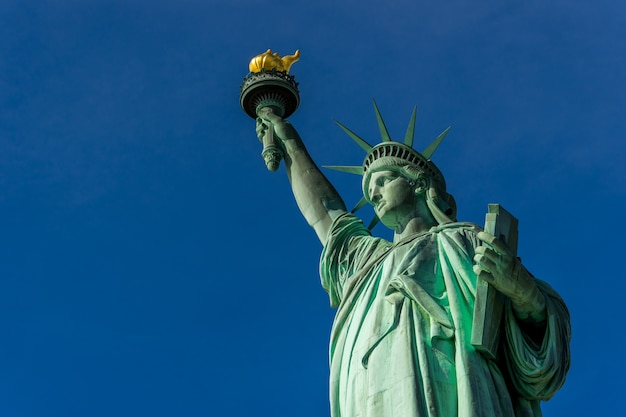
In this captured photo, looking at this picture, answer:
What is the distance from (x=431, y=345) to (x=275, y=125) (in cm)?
536

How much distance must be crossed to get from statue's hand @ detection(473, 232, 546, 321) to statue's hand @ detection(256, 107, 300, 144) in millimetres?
5145

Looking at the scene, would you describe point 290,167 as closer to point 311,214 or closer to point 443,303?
point 311,214

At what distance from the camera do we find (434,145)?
16.1m

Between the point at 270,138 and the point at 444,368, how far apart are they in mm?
5506

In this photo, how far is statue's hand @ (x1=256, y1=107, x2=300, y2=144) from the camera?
1767 cm

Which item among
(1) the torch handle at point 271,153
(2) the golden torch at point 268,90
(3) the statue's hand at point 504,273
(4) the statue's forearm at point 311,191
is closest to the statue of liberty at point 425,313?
(3) the statue's hand at point 504,273

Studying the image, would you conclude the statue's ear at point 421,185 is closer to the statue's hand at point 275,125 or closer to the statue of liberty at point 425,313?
the statue of liberty at point 425,313

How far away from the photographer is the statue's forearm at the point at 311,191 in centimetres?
1648

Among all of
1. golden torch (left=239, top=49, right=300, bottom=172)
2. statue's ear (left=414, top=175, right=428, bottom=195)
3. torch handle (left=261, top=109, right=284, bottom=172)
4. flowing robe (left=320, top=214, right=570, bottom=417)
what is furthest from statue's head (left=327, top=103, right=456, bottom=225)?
golden torch (left=239, top=49, right=300, bottom=172)

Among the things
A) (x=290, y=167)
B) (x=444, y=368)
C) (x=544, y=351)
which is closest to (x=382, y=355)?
(x=444, y=368)

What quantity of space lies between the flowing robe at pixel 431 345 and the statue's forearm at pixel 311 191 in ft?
5.82

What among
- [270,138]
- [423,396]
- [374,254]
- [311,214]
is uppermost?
[270,138]

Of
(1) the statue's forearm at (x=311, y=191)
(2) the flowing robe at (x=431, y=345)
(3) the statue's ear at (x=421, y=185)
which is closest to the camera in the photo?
(2) the flowing robe at (x=431, y=345)

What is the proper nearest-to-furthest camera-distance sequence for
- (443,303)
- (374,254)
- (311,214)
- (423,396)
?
1. (423,396)
2. (443,303)
3. (374,254)
4. (311,214)
